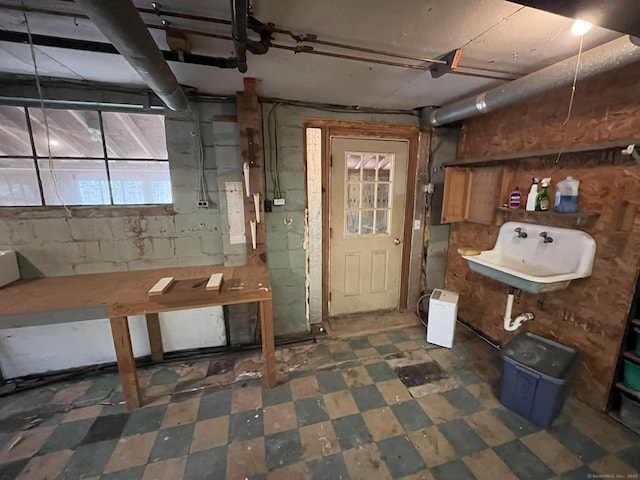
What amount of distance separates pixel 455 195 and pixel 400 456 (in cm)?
226

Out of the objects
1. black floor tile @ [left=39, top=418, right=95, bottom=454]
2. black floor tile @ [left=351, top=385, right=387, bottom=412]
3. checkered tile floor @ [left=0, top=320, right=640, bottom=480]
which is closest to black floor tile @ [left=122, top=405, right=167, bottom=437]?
checkered tile floor @ [left=0, top=320, right=640, bottom=480]

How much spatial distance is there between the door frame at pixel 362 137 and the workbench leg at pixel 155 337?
1555mm

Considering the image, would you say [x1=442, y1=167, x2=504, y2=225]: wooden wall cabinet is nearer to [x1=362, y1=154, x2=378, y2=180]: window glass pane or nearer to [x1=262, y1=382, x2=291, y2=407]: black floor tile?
[x1=362, y1=154, x2=378, y2=180]: window glass pane

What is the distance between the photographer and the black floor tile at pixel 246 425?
1624mm

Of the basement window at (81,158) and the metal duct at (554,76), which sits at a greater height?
the metal duct at (554,76)

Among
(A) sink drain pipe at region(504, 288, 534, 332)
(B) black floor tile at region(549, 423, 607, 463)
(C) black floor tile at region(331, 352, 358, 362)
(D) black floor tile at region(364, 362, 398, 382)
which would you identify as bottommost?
(B) black floor tile at region(549, 423, 607, 463)

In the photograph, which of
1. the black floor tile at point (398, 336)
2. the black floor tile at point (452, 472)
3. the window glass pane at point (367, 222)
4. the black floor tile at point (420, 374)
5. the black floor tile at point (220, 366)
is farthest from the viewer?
the window glass pane at point (367, 222)

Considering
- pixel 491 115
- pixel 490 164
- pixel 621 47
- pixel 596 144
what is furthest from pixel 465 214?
pixel 621 47

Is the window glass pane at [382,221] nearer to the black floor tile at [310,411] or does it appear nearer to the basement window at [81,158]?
the black floor tile at [310,411]

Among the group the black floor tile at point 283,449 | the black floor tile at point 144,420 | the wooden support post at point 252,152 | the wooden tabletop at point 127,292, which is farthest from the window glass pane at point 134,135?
the black floor tile at point 283,449

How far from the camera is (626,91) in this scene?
154 cm

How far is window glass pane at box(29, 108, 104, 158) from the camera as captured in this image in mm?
1941

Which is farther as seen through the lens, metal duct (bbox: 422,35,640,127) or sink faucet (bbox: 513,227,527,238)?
sink faucet (bbox: 513,227,527,238)

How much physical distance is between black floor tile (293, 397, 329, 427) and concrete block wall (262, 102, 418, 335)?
86 centimetres
